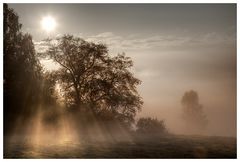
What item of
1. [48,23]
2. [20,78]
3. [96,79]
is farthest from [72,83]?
[48,23]

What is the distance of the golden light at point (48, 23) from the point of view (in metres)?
15.5

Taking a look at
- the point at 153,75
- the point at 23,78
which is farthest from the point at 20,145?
the point at 153,75

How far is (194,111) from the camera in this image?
1549cm

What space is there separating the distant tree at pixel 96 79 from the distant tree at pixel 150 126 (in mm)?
349

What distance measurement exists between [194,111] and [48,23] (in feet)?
16.3

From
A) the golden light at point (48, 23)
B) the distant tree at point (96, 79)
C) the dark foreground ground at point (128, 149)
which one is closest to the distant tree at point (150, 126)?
the distant tree at point (96, 79)

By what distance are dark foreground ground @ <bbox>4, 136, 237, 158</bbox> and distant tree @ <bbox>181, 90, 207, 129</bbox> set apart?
0.49 meters

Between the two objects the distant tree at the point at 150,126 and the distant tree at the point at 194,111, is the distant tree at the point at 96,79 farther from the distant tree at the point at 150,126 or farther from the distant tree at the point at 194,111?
the distant tree at the point at 194,111

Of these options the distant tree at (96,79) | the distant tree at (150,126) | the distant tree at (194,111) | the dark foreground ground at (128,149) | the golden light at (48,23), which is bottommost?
the dark foreground ground at (128,149)

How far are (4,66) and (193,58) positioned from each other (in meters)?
5.59

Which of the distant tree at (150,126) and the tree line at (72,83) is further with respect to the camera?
the distant tree at (150,126)

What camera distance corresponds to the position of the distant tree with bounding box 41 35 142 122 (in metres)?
16.0

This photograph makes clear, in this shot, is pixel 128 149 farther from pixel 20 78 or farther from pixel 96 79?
pixel 20 78

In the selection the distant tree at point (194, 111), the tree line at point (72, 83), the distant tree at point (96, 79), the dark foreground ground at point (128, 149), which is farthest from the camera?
the distant tree at point (96, 79)
